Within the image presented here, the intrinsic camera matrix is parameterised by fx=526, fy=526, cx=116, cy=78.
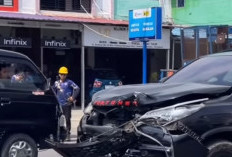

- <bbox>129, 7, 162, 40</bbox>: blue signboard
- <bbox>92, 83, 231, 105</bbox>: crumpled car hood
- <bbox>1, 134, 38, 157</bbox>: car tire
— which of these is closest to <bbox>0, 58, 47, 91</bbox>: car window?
<bbox>1, 134, 38, 157</bbox>: car tire

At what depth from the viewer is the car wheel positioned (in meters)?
5.93

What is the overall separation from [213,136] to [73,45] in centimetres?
A: 1663

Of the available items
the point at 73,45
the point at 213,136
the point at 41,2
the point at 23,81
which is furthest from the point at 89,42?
the point at 213,136

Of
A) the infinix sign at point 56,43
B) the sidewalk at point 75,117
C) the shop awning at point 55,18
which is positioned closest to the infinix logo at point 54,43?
the infinix sign at point 56,43

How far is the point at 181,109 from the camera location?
6.01 meters

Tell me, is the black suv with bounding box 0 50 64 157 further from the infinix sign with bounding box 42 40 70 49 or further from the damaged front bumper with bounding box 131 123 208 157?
the infinix sign with bounding box 42 40 70 49

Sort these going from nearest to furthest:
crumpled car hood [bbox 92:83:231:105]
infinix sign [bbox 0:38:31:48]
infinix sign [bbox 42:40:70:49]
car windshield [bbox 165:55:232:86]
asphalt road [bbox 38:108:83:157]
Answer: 1. crumpled car hood [bbox 92:83:231:105]
2. car windshield [bbox 165:55:232:86]
3. asphalt road [bbox 38:108:83:157]
4. infinix sign [bbox 0:38:31:48]
5. infinix sign [bbox 42:40:70:49]

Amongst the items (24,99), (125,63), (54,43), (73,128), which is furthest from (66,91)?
(125,63)

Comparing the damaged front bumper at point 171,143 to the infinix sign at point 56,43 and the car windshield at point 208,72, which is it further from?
the infinix sign at point 56,43

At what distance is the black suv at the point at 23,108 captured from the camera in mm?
8602

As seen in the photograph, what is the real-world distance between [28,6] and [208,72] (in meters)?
14.9

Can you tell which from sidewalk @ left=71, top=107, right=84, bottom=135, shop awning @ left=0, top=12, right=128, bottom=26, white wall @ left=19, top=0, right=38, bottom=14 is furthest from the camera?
white wall @ left=19, top=0, right=38, bottom=14

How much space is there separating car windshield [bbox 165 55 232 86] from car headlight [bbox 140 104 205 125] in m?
0.87

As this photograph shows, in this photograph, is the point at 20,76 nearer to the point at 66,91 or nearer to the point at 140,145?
the point at 140,145
